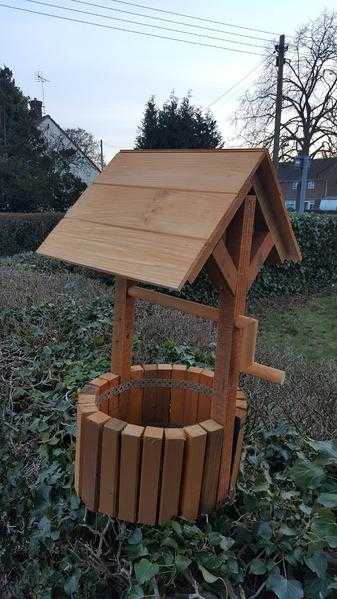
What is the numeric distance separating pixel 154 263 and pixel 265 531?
3.06 ft

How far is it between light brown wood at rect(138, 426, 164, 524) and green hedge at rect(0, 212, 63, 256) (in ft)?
29.7

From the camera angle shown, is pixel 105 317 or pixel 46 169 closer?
pixel 105 317

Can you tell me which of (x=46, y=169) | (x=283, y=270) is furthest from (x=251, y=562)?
(x=46, y=169)

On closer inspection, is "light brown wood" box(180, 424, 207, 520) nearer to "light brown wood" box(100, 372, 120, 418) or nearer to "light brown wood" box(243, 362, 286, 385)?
"light brown wood" box(243, 362, 286, 385)

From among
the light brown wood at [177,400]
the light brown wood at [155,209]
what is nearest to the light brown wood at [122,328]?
the light brown wood at [177,400]

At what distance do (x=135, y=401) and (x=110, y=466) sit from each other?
0.45 meters

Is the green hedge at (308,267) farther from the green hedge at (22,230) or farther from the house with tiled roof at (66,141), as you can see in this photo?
the house with tiled roof at (66,141)

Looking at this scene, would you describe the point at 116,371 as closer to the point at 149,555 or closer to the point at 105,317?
the point at 149,555

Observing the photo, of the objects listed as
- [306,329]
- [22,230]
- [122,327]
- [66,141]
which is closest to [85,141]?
[66,141]

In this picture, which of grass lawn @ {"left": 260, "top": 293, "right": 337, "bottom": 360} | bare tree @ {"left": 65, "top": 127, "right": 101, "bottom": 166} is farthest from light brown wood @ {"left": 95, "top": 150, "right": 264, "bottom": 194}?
bare tree @ {"left": 65, "top": 127, "right": 101, "bottom": 166}

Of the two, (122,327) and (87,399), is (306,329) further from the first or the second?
(87,399)

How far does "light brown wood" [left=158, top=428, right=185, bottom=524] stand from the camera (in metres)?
1.42

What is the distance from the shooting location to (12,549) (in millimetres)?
1800

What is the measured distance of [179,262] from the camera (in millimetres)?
1205
